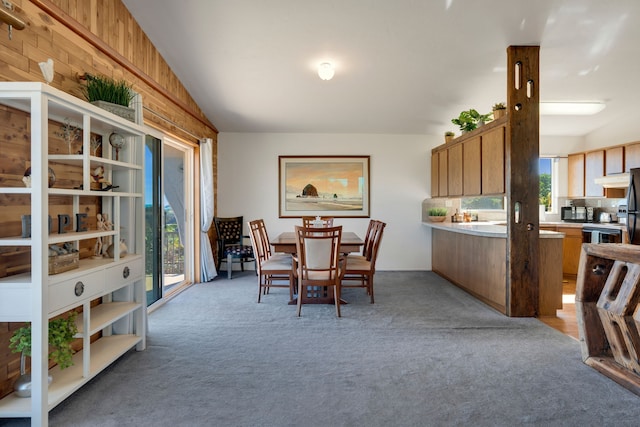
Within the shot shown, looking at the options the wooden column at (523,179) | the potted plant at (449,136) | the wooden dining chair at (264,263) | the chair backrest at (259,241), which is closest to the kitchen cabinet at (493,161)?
the wooden column at (523,179)

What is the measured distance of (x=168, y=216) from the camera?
14.7 ft

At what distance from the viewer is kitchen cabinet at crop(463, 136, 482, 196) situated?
4.28 meters

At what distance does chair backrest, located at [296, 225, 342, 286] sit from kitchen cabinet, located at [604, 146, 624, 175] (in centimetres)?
427

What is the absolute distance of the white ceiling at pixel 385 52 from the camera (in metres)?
3.14

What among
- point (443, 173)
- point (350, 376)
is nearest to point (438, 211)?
point (443, 173)

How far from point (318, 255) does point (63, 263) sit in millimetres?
2100

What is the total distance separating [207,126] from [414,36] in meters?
3.43

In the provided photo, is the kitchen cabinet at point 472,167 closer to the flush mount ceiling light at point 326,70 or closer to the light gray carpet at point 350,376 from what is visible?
the light gray carpet at point 350,376

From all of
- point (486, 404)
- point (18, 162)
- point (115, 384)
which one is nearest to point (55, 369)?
point (115, 384)

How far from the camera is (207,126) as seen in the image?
5516 millimetres

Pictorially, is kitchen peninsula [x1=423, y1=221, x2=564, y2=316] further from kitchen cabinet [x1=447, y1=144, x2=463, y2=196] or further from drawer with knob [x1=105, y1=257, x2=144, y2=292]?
drawer with knob [x1=105, y1=257, x2=144, y2=292]

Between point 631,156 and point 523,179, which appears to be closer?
point 523,179

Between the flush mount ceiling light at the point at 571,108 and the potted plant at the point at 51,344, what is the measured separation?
581cm

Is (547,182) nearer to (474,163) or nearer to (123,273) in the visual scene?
(474,163)
